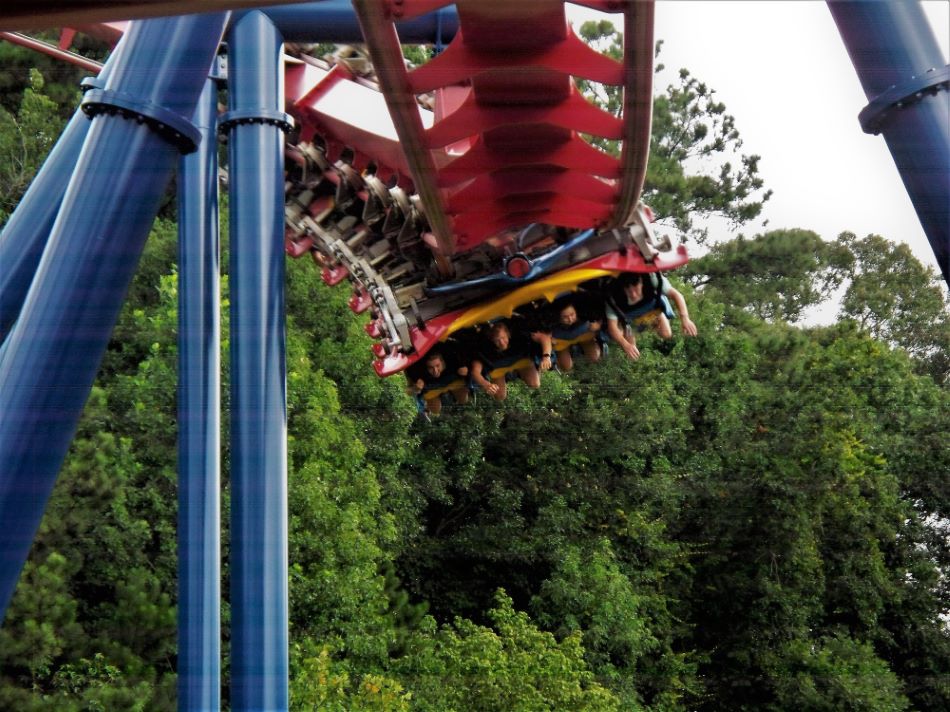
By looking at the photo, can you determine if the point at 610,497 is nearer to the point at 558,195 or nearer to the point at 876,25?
the point at 558,195

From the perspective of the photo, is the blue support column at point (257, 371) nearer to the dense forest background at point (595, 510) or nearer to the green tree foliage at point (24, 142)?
the dense forest background at point (595, 510)

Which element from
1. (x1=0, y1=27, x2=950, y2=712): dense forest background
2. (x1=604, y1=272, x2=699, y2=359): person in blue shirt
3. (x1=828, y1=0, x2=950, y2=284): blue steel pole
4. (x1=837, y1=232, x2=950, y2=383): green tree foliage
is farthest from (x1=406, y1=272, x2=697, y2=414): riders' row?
(x1=837, y1=232, x2=950, y2=383): green tree foliage

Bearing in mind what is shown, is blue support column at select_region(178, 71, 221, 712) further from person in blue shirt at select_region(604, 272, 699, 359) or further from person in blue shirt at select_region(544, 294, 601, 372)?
person in blue shirt at select_region(604, 272, 699, 359)

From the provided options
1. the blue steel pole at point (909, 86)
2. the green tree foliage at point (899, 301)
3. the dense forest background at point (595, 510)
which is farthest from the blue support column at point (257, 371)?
the green tree foliage at point (899, 301)

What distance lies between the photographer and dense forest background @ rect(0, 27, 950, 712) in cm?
1384

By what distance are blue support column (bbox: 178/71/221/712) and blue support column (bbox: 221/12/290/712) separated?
0.48m

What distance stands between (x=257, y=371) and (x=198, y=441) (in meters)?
0.90

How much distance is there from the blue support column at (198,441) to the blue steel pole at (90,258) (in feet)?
10.4

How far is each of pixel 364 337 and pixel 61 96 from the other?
511 cm

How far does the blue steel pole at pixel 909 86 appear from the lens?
113 inches

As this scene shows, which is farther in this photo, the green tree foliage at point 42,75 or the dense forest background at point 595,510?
the green tree foliage at point 42,75

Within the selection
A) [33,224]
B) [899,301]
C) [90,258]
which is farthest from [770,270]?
[90,258]

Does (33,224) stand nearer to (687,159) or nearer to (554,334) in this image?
(554,334)

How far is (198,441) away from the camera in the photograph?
23.3ft
